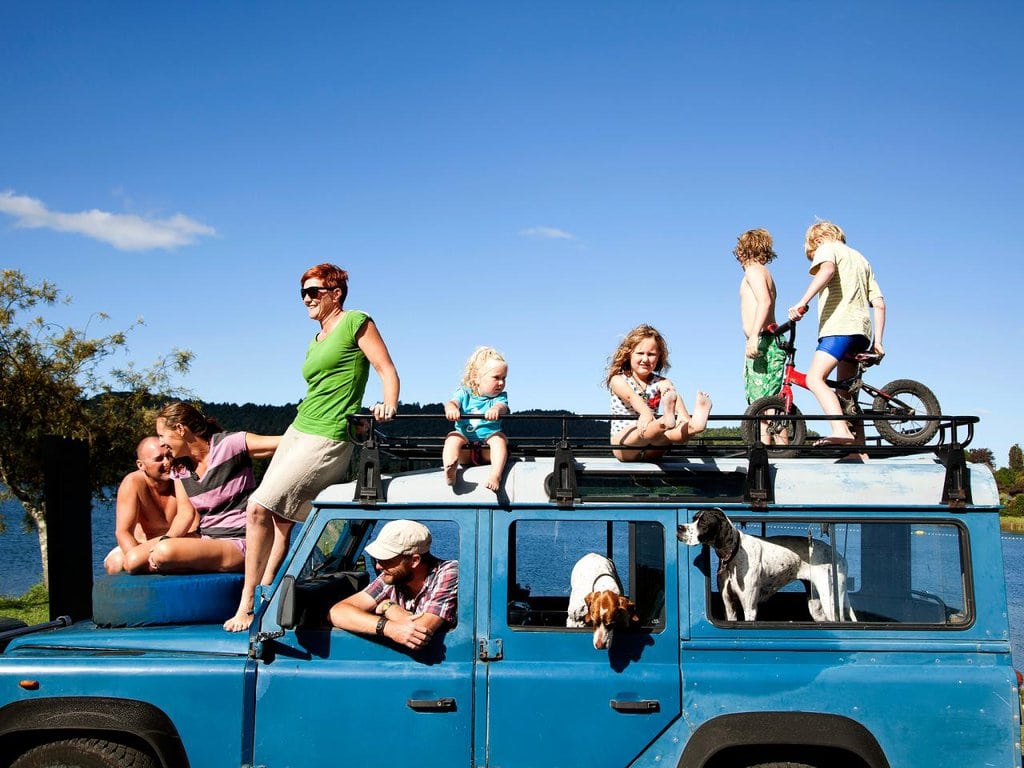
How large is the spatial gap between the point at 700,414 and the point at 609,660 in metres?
1.29

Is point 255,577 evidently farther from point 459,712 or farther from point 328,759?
point 459,712

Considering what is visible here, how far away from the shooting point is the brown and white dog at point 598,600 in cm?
421

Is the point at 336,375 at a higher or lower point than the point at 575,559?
higher

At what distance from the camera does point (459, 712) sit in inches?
167

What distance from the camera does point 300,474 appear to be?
5.05m

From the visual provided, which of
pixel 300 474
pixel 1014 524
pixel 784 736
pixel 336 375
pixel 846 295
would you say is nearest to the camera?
pixel 784 736

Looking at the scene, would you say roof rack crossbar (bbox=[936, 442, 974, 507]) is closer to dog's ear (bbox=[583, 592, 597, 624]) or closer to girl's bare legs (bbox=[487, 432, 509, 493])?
dog's ear (bbox=[583, 592, 597, 624])

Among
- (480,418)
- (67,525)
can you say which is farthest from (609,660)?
(67,525)

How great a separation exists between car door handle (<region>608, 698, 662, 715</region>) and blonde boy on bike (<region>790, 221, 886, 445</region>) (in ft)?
8.46

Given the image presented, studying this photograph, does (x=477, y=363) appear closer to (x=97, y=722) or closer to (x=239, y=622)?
(x=239, y=622)

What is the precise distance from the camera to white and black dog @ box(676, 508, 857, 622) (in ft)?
14.0

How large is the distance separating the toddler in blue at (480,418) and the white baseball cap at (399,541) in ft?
0.96

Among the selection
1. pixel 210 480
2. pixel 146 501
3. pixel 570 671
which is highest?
pixel 210 480

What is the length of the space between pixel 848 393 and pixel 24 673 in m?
4.98
